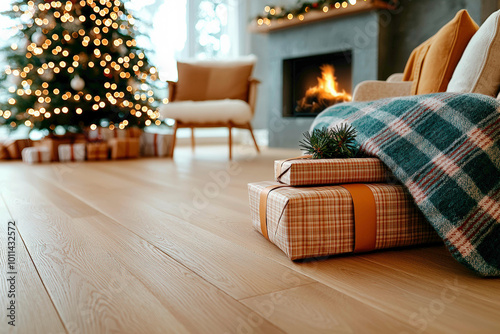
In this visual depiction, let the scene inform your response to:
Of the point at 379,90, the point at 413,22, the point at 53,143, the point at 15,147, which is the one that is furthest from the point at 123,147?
the point at 413,22

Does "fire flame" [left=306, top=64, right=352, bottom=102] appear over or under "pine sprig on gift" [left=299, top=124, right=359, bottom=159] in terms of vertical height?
over

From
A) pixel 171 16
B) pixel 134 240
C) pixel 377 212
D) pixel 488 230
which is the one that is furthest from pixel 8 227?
pixel 171 16

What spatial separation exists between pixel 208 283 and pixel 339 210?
1.11 ft

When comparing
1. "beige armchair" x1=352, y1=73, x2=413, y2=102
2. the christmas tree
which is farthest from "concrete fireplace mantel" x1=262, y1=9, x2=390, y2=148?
"beige armchair" x1=352, y1=73, x2=413, y2=102

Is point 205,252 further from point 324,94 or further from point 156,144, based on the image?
point 324,94

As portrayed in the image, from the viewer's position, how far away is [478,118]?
89cm

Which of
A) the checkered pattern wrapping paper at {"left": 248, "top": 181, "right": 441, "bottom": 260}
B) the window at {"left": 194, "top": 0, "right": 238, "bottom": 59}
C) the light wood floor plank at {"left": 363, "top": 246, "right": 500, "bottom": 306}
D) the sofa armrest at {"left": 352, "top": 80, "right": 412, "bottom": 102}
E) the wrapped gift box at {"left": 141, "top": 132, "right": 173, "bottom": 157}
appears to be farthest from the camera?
the window at {"left": 194, "top": 0, "right": 238, "bottom": 59}

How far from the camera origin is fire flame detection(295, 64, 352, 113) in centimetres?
419

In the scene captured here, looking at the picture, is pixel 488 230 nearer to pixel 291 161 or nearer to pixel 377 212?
pixel 377 212

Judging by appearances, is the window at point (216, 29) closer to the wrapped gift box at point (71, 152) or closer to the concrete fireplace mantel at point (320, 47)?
the concrete fireplace mantel at point (320, 47)

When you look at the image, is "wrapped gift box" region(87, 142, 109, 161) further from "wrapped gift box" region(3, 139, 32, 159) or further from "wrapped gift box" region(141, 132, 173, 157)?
"wrapped gift box" region(3, 139, 32, 159)

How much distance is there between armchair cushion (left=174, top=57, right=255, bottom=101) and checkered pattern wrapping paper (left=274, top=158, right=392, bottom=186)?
2.78 meters

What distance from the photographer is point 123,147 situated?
144 inches

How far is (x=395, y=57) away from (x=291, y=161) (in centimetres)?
323
